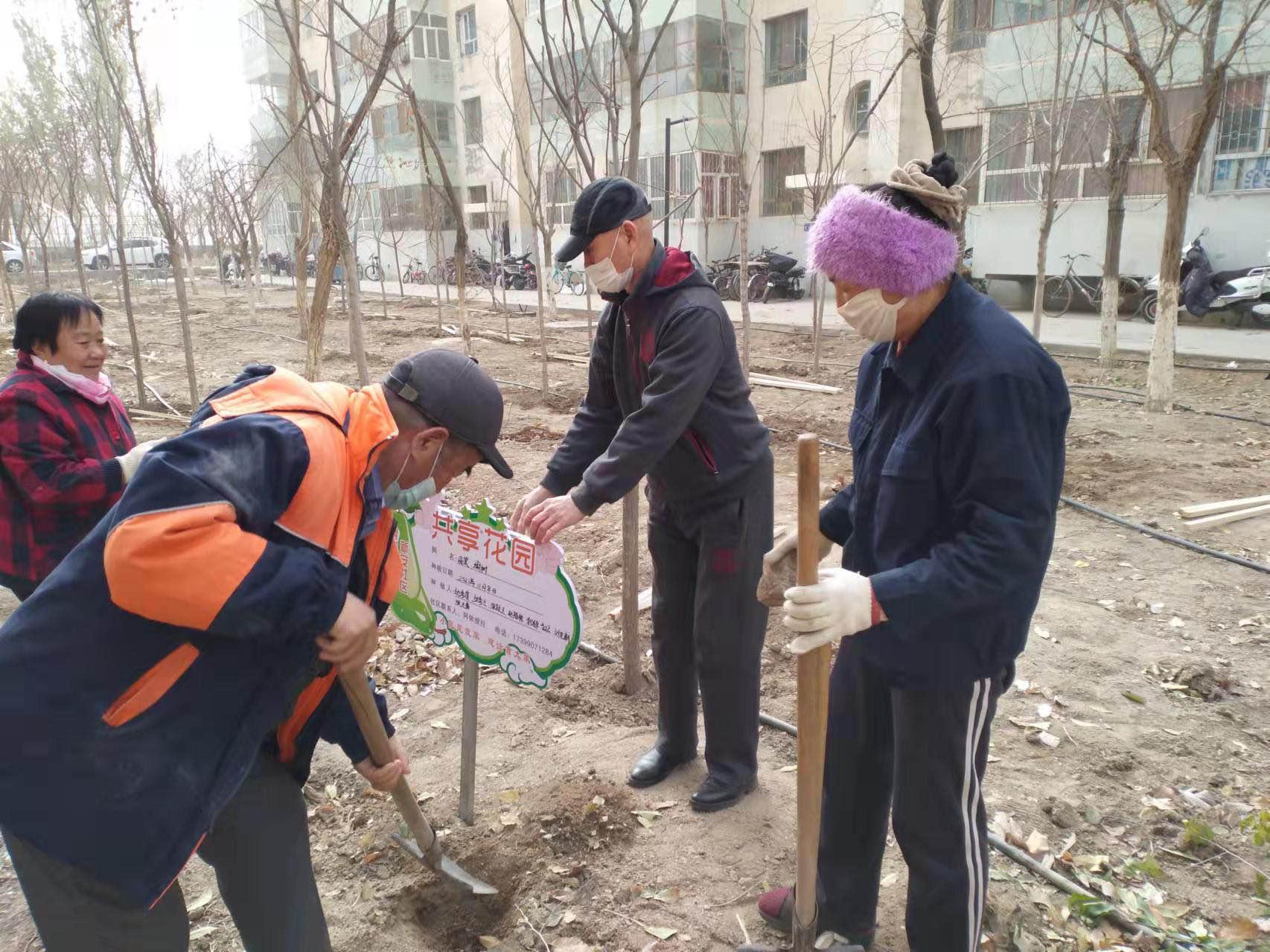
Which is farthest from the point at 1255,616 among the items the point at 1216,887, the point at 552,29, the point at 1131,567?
the point at 552,29

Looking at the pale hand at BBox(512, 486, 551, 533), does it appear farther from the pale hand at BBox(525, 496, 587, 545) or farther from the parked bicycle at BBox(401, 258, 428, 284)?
the parked bicycle at BBox(401, 258, 428, 284)

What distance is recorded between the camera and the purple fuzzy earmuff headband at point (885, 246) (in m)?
1.71

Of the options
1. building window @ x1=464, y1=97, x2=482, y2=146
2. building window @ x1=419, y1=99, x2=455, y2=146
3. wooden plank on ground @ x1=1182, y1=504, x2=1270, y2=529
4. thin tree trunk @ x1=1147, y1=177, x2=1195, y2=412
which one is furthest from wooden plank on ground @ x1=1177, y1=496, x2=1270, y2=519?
building window @ x1=419, y1=99, x2=455, y2=146

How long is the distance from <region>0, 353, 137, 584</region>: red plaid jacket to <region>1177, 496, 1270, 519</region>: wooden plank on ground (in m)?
6.15

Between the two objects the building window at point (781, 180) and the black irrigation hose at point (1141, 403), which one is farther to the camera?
the building window at point (781, 180)

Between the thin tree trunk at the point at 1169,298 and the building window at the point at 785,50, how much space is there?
53.2 ft

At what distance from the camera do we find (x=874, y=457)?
189cm

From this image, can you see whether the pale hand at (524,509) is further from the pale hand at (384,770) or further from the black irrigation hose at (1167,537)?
the black irrigation hose at (1167,537)

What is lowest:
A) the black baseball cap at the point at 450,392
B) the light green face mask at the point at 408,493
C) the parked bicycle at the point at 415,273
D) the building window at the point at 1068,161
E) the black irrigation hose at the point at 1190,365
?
the black irrigation hose at the point at 1190,365

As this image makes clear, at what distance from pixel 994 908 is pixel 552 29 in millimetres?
26484

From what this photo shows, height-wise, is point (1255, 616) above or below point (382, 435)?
below


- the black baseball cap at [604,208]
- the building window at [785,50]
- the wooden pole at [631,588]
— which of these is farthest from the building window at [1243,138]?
the black baseball cap at [604,208]

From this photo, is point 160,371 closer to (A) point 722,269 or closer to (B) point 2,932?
(B) point 2,932

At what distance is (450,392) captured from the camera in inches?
63.6
